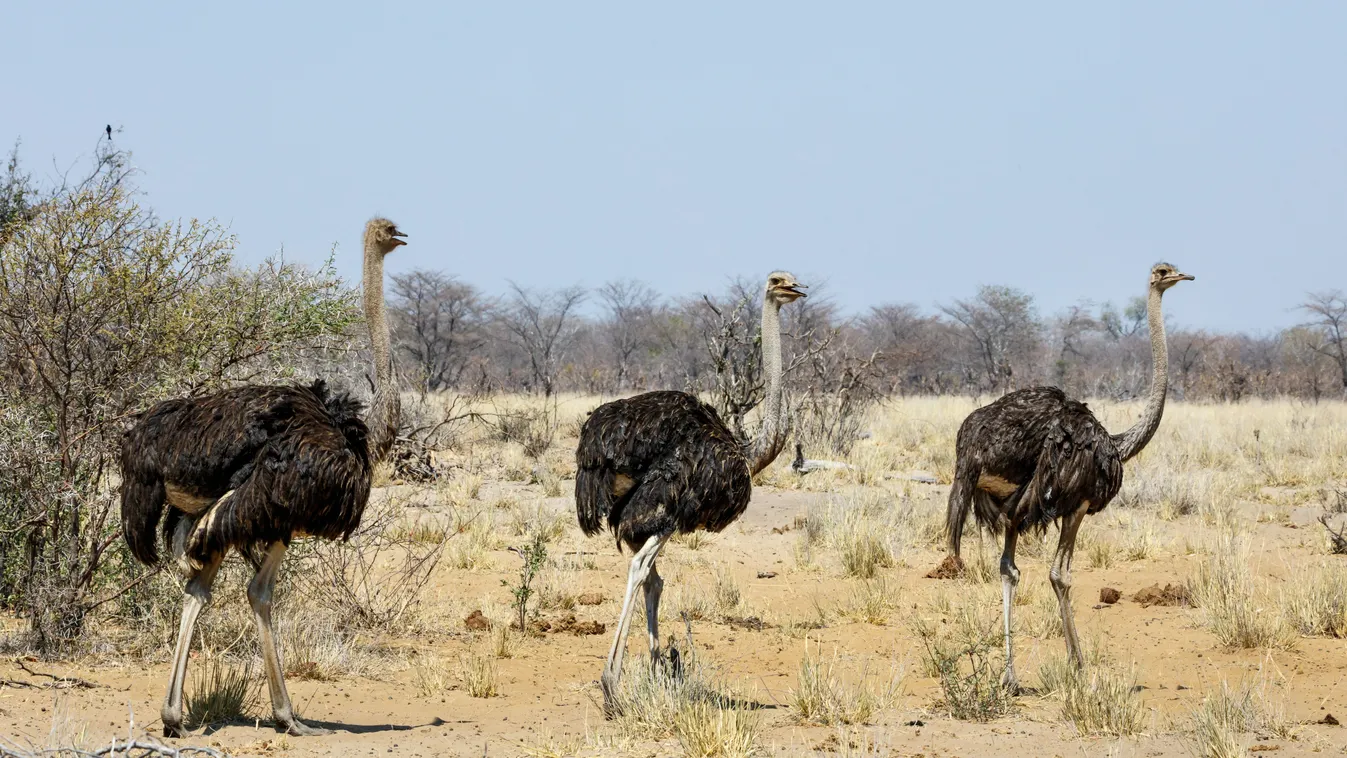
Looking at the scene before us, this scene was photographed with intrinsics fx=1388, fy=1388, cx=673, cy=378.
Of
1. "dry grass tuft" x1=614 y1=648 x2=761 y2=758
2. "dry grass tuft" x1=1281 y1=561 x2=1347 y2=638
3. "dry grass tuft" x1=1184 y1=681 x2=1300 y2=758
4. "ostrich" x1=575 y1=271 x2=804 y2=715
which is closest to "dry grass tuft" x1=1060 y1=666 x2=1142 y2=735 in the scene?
"dry grass tuft" x1=1184 y1=681 x2=1300 y2=758

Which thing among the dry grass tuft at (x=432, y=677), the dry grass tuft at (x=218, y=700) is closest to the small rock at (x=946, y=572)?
the dry grass tuft at (x=432, y=677)

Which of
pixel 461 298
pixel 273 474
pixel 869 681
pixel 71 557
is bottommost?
pixel 869 681

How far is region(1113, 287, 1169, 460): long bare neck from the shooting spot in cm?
701

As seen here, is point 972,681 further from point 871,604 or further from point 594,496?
point 871,604

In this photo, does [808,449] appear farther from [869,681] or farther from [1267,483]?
[869,681]

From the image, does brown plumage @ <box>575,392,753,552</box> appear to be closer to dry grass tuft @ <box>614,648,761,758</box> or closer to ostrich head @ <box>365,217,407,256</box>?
dry grass tuft @ <box>614,648,761,758</box>

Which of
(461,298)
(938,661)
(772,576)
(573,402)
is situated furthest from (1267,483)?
(461,298)

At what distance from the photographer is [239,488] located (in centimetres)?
511

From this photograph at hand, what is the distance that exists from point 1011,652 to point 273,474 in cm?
344

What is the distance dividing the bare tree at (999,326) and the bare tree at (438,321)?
13.6m

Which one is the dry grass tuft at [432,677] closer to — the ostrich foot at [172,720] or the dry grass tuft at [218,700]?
the dry grass tuft at [218,700]

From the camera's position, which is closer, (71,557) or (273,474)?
(273,474)

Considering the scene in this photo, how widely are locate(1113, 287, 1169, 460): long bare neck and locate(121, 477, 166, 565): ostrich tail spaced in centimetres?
443

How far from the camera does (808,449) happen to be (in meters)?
16.5
